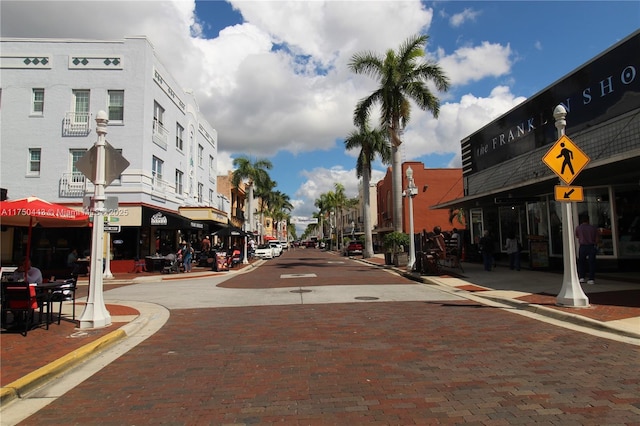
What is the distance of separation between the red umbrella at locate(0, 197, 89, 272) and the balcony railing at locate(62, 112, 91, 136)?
47.4 ft

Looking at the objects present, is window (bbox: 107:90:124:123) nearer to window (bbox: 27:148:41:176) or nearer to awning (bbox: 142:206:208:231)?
window (bbox: 27:148:41:176)

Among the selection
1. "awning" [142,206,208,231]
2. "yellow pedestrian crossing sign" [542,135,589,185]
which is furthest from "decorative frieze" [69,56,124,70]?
"yellow pedestrian crossing sign" [542,135,589,185]

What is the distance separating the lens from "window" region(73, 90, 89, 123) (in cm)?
2394

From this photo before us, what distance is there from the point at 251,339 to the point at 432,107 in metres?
20.3

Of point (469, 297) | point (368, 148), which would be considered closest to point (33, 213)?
point (469, 297)

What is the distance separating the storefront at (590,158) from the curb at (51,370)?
10275 millimetres

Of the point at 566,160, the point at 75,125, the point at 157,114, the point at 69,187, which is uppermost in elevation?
the point at 157,114

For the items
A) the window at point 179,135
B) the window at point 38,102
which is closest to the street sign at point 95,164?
the window at point 38,102

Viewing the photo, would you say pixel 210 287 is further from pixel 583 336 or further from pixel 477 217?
pixel 477 217

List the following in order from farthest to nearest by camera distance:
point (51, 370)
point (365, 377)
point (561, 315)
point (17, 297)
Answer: point (561, 315) < point (17, 297) < point (51, 370) < point (365, 377)

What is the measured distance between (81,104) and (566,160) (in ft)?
78.4

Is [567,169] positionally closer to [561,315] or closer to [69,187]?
[561,315]

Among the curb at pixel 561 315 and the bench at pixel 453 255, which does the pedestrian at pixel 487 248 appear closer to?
the bench at pixel 453 255

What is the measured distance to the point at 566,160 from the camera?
9859 mm
